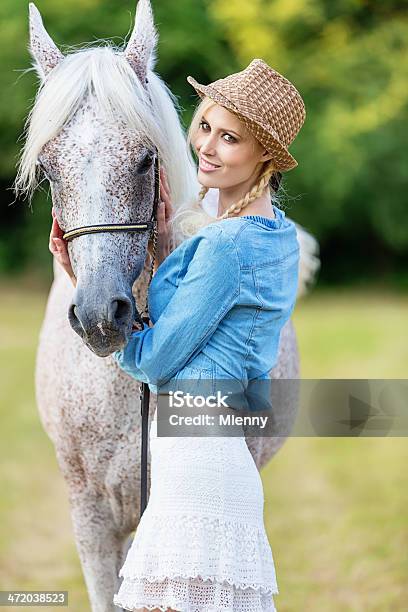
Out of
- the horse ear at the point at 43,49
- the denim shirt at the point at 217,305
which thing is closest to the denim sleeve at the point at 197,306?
the denim shirt at the point at 217,305

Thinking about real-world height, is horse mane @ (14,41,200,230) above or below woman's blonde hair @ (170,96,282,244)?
above

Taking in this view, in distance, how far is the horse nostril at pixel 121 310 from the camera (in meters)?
2.08

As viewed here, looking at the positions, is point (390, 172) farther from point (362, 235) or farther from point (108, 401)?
point (108, 401)

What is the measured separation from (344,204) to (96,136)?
1735cm

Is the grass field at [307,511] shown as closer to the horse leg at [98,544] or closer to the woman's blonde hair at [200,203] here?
the horse leg at [98,544]

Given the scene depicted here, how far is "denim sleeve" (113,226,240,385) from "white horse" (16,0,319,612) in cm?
10

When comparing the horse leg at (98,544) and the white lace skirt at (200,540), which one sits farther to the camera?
the horse leg at (98,544)

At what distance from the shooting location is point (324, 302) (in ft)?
58.5

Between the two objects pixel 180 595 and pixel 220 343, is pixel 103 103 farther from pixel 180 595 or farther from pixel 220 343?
pixel 180 595

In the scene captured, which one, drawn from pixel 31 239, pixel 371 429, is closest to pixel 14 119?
pixel 31 239

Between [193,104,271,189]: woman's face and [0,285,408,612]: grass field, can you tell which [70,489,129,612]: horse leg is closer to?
[193,104,271,189]: woman's face

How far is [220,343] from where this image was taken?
2.14 meters

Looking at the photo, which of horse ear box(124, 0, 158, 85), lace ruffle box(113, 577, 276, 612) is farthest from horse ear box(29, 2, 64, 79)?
lace ruffle box(113, 577, 276, 612)

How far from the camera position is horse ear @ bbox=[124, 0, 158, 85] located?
2.46 m
